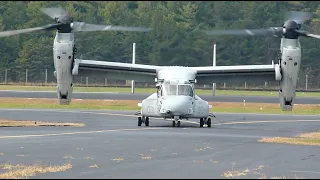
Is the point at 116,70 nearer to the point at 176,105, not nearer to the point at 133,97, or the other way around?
the point at 176,105

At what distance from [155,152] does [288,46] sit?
49.8 ft

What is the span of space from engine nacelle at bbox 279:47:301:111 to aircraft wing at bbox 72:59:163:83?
5.58m

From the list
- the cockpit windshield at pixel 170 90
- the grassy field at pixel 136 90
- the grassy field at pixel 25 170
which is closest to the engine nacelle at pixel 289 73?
the cockpit windshield at pixel 170 90

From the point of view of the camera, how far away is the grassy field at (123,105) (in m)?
52.2

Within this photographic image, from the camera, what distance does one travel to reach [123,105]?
55.0 m

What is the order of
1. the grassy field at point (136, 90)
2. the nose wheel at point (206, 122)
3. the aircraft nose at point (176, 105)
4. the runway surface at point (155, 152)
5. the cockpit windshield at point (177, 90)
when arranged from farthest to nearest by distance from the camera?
the grassy field at point (136, 90) → the nose wheel at point (206, 122) → the cockpit windshield at point (177, 90) → the aircraft nose at point (176, 105) → the runway surface at point (155, 152)

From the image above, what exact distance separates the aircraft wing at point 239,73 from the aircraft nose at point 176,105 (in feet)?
13.3

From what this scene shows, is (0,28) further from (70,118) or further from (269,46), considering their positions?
(70,118)

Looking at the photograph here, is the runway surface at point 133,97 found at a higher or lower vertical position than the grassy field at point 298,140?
higher

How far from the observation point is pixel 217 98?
6153cm

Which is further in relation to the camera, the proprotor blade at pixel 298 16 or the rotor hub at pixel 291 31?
the proprotor blade at pixel 298 16

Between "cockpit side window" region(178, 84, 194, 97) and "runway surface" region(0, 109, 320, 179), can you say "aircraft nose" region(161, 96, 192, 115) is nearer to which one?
"cockpit side window" region(178, 84, 194, 97)

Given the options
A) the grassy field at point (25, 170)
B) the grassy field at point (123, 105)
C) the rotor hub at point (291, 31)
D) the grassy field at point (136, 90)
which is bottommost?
the grassy field at point (25, 170)

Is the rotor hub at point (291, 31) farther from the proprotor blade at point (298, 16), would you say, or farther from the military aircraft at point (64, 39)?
the military aircraft at point (64, 39)
